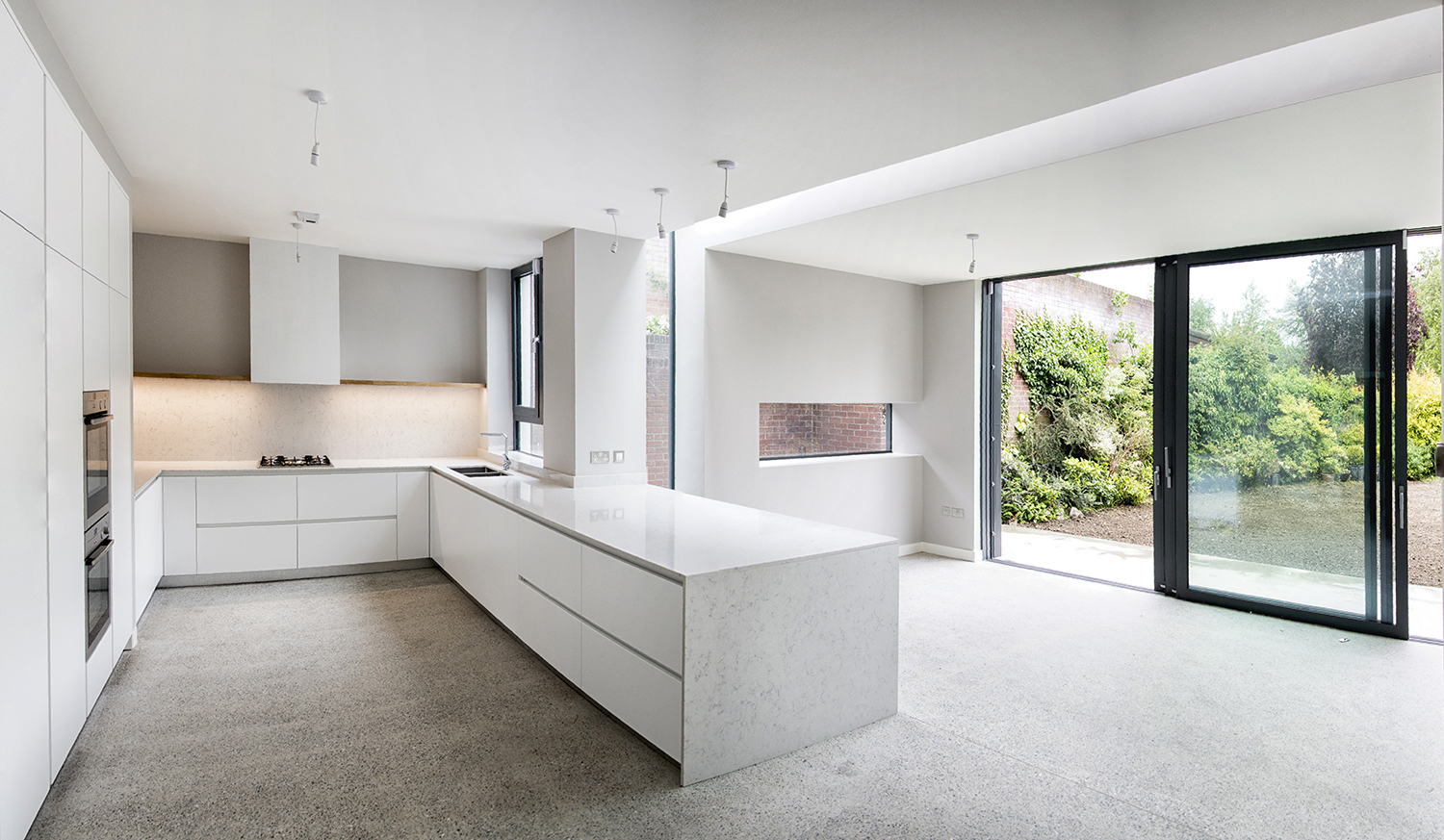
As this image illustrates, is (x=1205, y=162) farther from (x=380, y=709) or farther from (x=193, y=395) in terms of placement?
(x=193, y=395)

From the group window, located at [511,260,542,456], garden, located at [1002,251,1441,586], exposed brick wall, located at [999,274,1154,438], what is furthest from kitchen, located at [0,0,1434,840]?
exposed brick wall, located at [999,274,1154,438]

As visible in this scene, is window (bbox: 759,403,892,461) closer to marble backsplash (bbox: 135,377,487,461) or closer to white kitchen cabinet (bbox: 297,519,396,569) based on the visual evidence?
marble backsplash (bbox: 135,377,487,461)

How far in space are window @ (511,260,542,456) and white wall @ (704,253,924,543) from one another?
1.39m

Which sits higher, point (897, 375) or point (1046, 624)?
point (897, 375)

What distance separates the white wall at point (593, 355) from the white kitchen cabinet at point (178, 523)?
2285mm

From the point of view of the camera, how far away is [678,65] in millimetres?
2361

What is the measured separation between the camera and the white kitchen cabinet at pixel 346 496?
4.98 m

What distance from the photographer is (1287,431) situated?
4555 mm

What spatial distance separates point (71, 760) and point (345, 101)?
2492mm

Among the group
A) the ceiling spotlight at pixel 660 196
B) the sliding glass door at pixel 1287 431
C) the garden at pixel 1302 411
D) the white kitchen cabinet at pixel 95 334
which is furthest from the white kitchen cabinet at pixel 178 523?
the garden at pixel 1302 411

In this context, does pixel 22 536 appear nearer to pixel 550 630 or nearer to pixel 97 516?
pixel 97 516

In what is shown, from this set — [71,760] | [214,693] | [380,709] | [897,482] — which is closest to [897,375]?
[897,482]

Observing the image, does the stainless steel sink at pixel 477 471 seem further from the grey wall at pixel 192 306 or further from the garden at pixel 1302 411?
the garden at pixel 1302 411

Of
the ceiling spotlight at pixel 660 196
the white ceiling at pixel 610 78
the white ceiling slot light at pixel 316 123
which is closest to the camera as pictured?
the white ceiling at pixel 610 78
